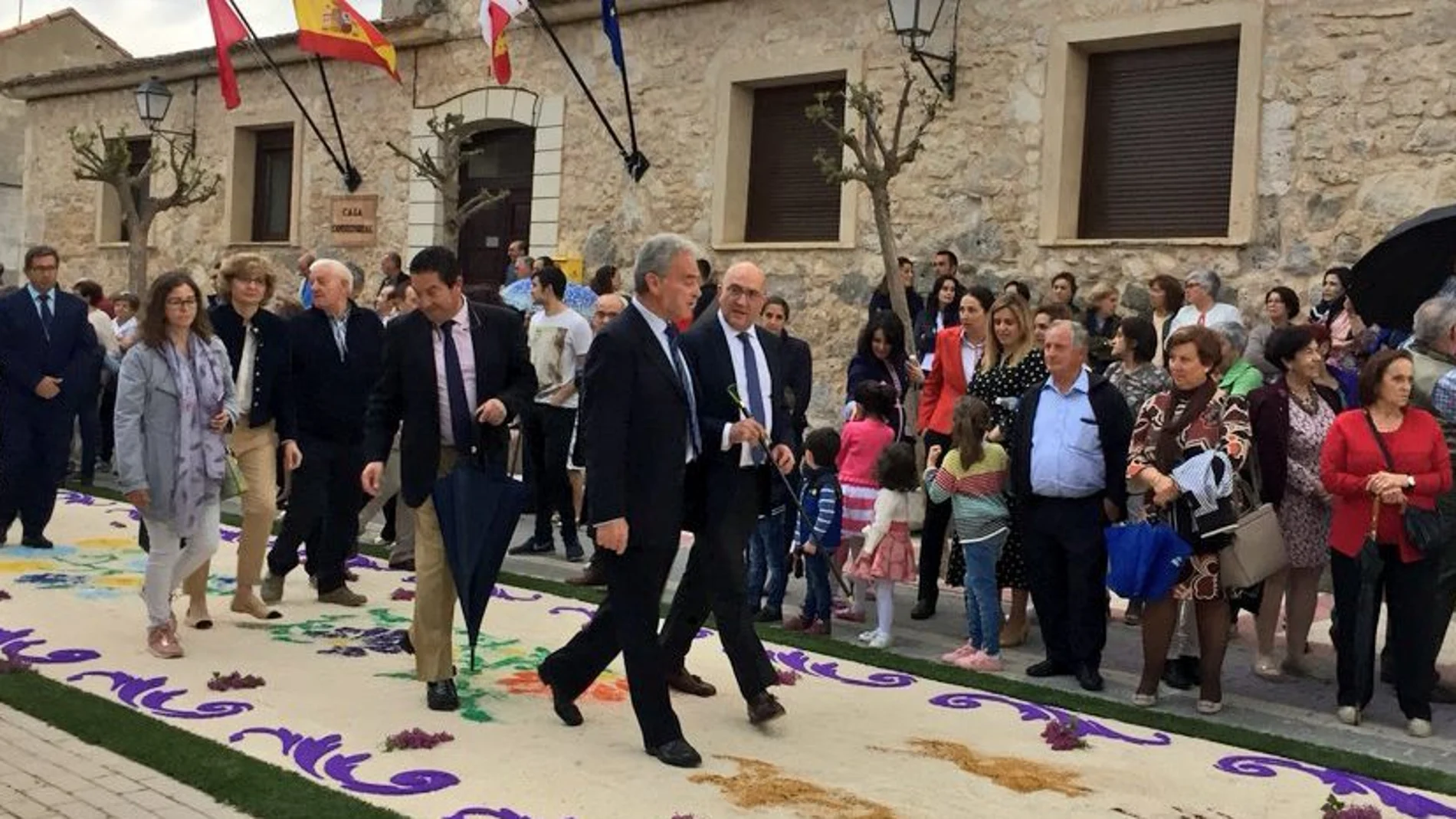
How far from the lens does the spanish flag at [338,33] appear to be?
17.0 metres

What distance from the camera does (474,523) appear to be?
6.01 meters

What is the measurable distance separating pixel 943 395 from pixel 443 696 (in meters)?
3.68

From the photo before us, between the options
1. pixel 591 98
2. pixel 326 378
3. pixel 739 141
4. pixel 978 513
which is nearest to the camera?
pixel 978 513

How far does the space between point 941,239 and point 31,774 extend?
32.8 feet

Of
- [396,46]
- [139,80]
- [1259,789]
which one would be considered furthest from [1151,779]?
[139,80]

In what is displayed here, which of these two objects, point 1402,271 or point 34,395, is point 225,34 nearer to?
point 34,395

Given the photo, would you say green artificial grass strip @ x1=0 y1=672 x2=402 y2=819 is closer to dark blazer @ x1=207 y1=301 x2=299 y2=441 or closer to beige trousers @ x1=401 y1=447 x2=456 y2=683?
beige trousers @ x1=401 y1=447 x2=456 y2=683

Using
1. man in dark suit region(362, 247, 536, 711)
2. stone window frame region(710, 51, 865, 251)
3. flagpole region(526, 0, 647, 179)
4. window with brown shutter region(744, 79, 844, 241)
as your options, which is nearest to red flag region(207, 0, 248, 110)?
flagpole region(526, 0, 647, 179)

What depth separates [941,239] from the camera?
44.5 feet

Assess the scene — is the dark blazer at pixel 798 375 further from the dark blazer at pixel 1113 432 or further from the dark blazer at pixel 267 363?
the dark blazer at pixel 267 363

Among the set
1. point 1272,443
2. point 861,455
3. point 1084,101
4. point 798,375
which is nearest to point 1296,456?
point 1272,443

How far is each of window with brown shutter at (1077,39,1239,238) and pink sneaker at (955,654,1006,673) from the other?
6.19 metres

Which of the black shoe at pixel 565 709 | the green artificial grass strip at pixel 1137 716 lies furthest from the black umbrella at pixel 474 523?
the green artificial grass strip at pixel 1137 716

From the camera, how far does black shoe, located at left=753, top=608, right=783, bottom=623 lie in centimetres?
793
